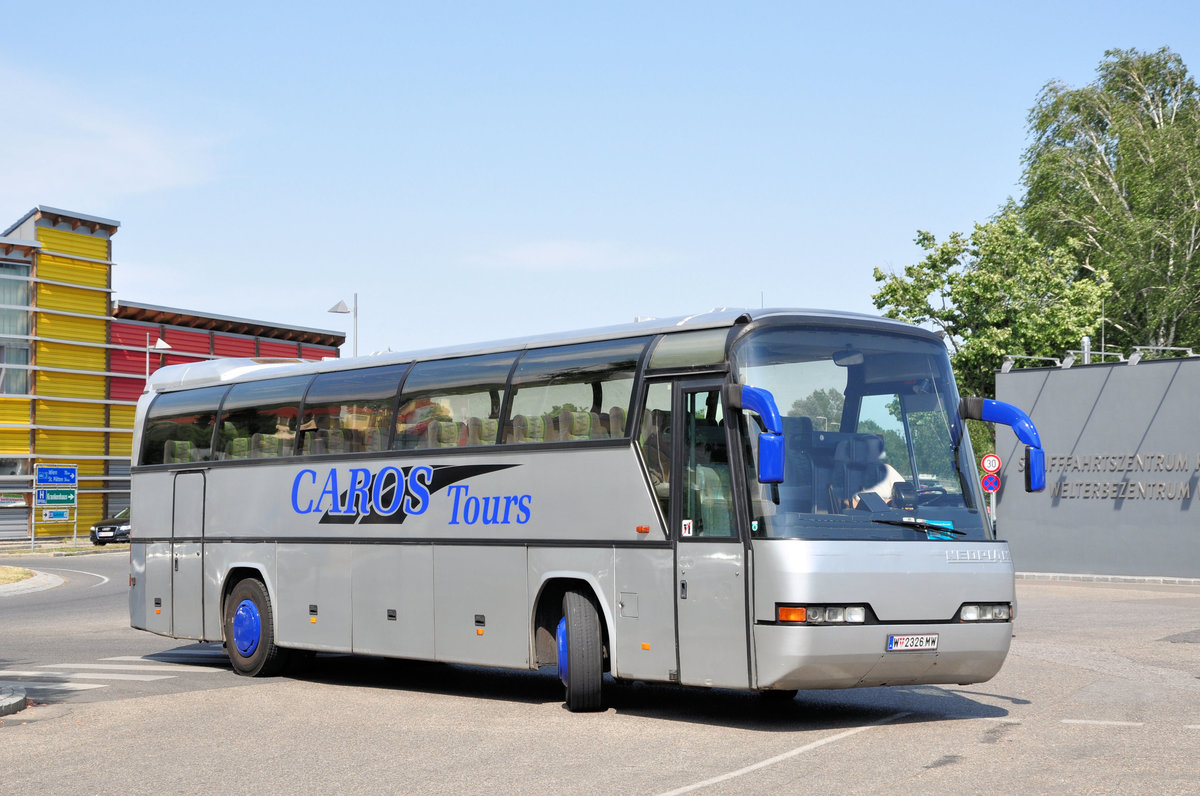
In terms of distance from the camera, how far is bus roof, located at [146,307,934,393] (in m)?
11.1

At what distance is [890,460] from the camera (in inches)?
420

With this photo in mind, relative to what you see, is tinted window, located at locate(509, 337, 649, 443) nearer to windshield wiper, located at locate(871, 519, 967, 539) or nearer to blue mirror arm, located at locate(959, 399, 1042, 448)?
windshield wiper, located at locate(871, 519, 967, 539)

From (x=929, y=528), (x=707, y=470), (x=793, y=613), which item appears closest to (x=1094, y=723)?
(x=929, y=528)

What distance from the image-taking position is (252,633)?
15.2m

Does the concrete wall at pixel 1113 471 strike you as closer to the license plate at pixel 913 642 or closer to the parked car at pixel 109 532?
the license plate at pixel 913 642

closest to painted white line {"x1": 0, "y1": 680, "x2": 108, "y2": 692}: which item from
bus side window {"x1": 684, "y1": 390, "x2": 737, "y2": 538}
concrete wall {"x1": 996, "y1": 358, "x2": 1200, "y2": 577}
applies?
bus side window {"x1": 684, "y1": 390, "x2": 737, "y2": 538}

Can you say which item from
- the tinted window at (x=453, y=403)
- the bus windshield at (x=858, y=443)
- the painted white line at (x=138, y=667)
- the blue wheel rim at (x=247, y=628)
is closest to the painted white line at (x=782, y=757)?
the bus windshield at (x=858, y=443)

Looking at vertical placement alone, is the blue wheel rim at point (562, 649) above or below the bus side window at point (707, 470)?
below

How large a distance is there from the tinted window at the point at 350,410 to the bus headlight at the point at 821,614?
5265 millimetres

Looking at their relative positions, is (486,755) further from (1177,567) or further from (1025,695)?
(1177,567)

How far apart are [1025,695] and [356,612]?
6.42m

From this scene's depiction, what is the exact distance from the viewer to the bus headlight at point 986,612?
10.5 metres

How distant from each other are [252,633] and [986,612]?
26.8ft

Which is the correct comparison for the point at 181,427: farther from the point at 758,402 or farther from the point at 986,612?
the point at 986,612
